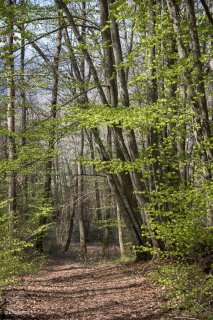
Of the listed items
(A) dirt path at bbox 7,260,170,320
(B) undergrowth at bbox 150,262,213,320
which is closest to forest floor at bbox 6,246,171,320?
(A) dirt path at bbox 7,260,170,320

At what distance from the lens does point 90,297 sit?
8.97m

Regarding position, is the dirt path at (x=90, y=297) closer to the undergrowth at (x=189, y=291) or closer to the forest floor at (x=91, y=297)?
the forest floor at (x=91, y=297)

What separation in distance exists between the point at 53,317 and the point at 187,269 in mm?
2738

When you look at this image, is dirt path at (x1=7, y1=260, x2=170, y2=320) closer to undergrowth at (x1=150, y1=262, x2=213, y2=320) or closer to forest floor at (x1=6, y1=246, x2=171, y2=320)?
forest floor at (x1=6, y1=246, x2=171, y2=320)

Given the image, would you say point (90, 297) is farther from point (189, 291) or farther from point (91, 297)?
point (189, 291)

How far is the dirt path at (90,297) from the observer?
708 cm

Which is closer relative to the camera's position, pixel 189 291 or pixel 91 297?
pixel 189 291

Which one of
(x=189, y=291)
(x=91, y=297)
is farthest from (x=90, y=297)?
(x=189, y=291)

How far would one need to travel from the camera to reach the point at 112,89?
10953 millimetres

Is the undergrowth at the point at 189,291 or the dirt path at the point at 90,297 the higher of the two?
the undergrowth at the point at 189,291

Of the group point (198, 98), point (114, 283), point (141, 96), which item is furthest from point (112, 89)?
point (114, 283)

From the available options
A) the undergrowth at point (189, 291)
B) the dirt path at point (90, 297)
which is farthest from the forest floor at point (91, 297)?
the undergrowth at point (189, 291)

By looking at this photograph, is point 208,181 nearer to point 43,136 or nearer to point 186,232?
point 186,232

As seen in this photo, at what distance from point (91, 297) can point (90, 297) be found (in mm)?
30
